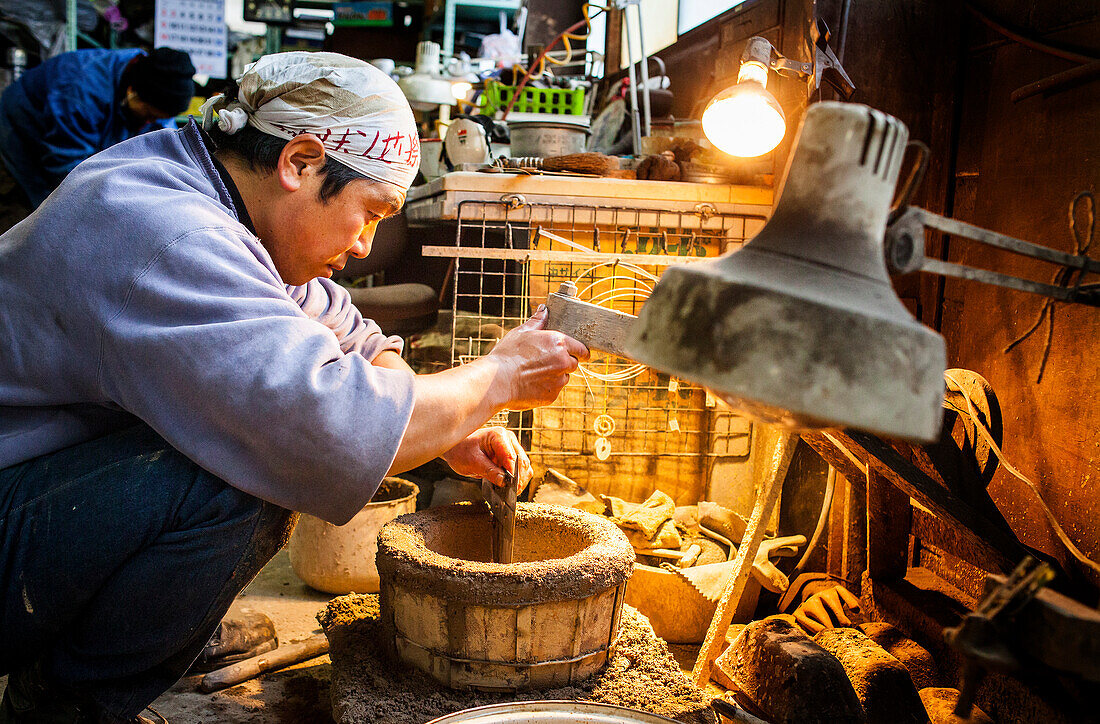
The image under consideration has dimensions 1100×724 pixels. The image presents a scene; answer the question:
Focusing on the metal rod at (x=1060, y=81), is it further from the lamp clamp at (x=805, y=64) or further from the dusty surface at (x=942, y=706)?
the dusty surface at (x=942, y=706)

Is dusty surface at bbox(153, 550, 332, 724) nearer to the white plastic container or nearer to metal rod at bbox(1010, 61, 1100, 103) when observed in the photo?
the white plastic container

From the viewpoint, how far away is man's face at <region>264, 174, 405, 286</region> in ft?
5.20

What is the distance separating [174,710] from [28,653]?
0.60 metres

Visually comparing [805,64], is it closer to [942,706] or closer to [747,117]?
[747,117]

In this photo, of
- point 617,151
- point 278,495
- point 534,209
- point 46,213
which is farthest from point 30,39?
point 278,495

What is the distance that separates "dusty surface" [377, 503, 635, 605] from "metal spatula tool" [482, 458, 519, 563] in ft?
0.31

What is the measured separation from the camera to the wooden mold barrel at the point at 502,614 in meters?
1.60

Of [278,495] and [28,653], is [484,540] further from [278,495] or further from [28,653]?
[28,653]

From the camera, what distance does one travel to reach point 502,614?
1611 mm

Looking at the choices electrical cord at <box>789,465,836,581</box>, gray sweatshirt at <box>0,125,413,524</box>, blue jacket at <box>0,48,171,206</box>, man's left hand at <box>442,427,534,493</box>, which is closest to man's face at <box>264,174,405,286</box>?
gray sweatshirt at <box>0,125,413,524</box>

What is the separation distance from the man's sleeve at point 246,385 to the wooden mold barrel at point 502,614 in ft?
1.18

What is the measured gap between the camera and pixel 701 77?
4.05 m

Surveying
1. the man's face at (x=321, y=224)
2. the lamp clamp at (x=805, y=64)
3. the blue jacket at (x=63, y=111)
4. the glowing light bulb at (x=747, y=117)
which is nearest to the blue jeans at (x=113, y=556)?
the man's face at (x=321, y=224)

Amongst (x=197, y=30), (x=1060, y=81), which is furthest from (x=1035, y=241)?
(x=197, y=30)
